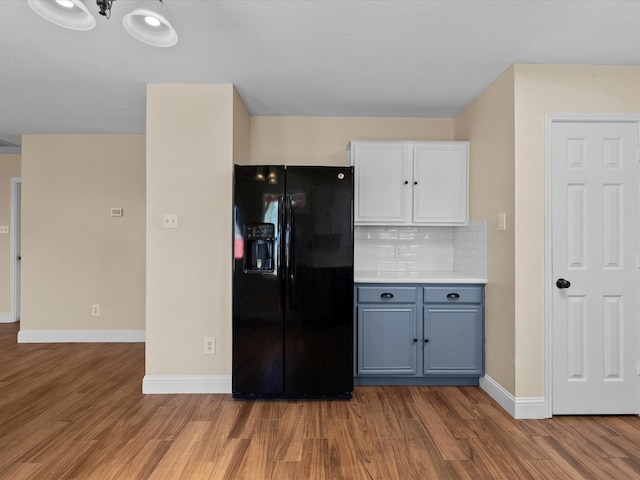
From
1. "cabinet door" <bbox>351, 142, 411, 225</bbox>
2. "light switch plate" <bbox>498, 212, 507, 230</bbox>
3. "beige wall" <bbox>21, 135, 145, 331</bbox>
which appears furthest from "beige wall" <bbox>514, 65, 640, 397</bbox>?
"beige wall" <bbox>21, 135, 145, 331</bbox>

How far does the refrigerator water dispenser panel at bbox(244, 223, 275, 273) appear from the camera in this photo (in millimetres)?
2758

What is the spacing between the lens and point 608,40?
226 cm

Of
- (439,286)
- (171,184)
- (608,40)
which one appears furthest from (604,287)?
(171,184)

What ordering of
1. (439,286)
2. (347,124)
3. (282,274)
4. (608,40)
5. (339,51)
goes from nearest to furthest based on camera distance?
1. (608,40)
2. (339,51)
3. (282,274)
4. (439,286)
5. (347,124)

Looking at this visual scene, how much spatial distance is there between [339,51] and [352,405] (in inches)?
97.7

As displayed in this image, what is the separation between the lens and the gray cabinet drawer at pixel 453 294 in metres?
3.04

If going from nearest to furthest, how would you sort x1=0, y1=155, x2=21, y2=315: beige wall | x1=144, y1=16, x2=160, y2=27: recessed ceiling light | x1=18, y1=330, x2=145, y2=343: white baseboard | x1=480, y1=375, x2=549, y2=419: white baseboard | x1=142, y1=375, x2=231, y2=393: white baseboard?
1. x1=144, y1=16, x2=160, y2=27: recessed ceiling light
2. x1=480, y1=375, x2=549, y2=419: white baseboard
3. x1=142, y1=375, x2=231, y2=393: white baseboard
4. x1=18, y1=330, x2=145, y2=343: white baseboard
5. x1=0, y1=155, x2=21, y2=315: beige wall

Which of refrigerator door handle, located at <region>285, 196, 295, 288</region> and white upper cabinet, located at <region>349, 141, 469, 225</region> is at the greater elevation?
white upper cabinet, located at <region>349, 141, 469, 225</region>

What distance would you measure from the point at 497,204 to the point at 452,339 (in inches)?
45.2

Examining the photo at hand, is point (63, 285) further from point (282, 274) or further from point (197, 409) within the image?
point (282, 274)

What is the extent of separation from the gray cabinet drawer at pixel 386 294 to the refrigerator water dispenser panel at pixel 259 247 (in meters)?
0.83

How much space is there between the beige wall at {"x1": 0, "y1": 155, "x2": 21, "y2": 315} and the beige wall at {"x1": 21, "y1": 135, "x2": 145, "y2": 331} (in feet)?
3.96

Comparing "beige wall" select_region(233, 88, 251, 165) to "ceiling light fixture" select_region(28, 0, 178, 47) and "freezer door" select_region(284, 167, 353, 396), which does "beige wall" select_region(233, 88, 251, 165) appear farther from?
"ceiling light fixture" select_region(28, 0, 178, 47)

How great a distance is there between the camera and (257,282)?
2.78 m
